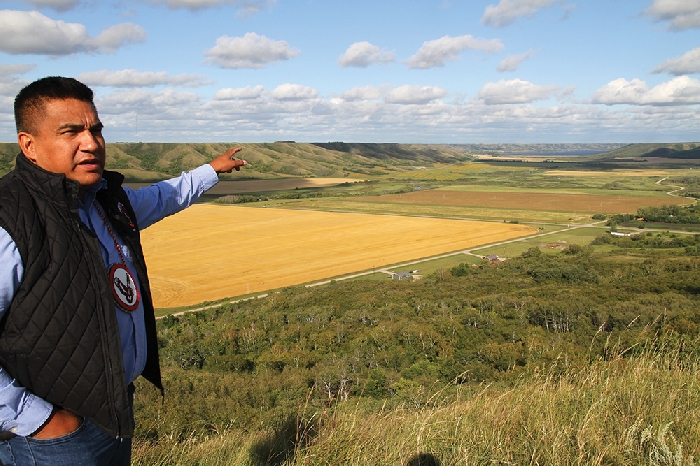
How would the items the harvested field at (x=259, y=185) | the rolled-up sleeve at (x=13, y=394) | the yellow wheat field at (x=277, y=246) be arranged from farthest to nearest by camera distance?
the harvested field at (x=259, y=185)
the yellow wheat field at (x=277, y=246)
the rolled-up sleeve at (x=13, y=394)

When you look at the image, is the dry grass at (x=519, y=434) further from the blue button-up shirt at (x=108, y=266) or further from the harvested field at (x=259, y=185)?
the harvested field at (x=259, y=185)

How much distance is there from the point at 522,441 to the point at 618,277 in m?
41.4

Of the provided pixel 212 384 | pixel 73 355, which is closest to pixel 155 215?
pixel 73 355

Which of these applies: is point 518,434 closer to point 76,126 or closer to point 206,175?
point 206,175

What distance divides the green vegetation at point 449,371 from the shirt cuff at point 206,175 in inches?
80.4

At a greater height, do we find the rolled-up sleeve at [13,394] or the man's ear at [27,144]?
the man's ear at [27,144]

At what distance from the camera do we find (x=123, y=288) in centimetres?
248

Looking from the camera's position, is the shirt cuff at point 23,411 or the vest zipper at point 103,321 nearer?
the shirt cuff at point 23,411

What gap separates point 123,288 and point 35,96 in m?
0.97

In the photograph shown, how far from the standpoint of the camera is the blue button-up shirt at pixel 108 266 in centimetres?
201

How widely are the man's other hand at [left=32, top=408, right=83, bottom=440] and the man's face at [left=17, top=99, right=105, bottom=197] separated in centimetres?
102

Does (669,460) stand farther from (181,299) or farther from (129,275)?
(181,299)

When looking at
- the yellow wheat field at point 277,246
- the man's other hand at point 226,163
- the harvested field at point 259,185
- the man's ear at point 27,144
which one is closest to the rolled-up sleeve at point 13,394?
the man's ear at point 27,144

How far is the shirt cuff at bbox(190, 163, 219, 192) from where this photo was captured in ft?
11.4
